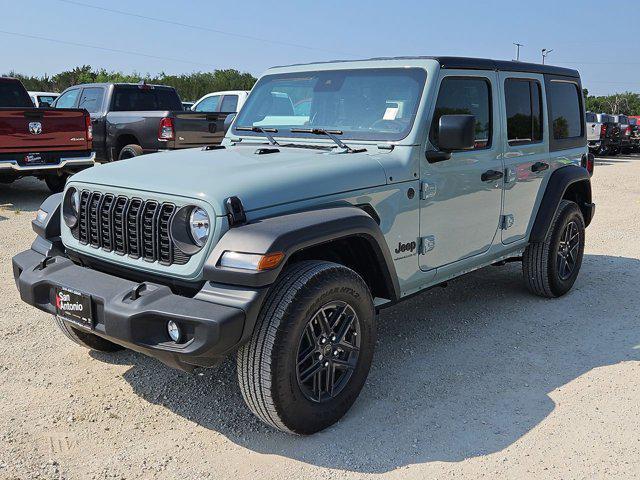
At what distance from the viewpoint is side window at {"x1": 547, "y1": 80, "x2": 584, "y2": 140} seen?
541 cm

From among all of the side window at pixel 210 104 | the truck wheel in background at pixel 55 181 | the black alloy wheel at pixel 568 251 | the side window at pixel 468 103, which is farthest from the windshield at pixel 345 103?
the side window at pixel 210 104

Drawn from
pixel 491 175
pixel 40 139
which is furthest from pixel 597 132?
pixel 491 175

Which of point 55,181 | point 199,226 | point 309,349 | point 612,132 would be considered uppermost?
point 199,226

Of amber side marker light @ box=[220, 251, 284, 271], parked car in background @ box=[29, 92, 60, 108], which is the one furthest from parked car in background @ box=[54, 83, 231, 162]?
amber side marker light @ box=[220, 251, 284, 271]

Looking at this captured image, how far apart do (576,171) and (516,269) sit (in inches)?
56.9

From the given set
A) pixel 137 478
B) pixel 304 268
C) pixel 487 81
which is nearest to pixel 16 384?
pixel 137 478

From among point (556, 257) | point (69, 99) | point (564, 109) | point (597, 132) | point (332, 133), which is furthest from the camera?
point (597, 132)

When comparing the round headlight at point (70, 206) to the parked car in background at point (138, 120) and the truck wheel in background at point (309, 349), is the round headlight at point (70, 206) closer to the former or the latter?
the truck wheel in background at point (309, 349)

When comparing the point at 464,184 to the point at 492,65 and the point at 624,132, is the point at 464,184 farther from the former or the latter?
the point at 624,132

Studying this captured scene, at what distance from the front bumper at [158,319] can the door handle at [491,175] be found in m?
2.33

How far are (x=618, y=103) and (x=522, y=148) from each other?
62.4m

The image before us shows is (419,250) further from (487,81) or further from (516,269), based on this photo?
(516,269)

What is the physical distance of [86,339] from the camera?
4.11 m

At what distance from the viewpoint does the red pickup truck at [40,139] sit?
9.29m
